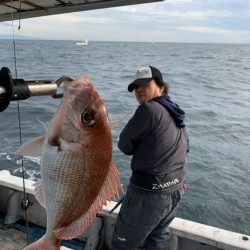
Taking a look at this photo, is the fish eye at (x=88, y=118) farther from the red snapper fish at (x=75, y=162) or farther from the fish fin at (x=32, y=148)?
the fish fin at (x=32, y=148)

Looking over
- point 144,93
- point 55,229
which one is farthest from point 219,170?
point 55,229

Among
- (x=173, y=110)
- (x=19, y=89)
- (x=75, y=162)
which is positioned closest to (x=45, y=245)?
(x=75, y=162)

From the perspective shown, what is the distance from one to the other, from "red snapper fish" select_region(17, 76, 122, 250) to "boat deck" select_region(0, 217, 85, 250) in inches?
136

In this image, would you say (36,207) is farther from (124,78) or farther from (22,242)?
(124,78)

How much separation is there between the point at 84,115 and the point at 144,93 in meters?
1.96

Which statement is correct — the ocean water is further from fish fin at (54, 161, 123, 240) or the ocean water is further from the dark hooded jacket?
fish fin at (54, 161, 123, 240)

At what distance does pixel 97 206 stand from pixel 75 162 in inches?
10.1

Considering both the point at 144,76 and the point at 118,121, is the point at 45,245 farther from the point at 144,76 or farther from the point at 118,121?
the point at 144,76

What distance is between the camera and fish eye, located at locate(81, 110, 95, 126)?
5.68 ft

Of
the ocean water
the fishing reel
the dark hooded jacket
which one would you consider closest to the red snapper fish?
the fishing reel

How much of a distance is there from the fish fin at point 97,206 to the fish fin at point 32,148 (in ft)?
1.15

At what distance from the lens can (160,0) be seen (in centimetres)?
370

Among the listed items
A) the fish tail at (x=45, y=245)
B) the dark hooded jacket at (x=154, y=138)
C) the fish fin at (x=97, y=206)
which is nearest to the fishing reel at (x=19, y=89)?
the fish fin at (x=97, y=206)

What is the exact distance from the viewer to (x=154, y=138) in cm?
341
